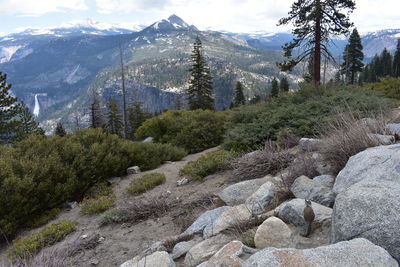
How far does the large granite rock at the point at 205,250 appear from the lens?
2982 millimetres

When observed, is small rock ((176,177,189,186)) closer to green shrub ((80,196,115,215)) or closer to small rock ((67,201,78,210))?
green shrub ((80,196,115,215))

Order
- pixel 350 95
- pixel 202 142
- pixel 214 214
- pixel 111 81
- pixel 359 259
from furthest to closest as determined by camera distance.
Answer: pixel 111 81, pixel 202 142, pixel 350 95, pixel 214 214, pixel 359 259

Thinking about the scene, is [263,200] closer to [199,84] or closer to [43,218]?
[43,218]

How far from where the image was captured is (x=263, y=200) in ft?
12.6

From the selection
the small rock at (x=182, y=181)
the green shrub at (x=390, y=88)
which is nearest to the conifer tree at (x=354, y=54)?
the green shrub at (x=390, y=88)

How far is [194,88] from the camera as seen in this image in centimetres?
3581

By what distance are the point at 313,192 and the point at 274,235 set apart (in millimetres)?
1094

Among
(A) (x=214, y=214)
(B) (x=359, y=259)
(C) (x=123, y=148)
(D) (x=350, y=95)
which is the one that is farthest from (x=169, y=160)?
(B) (x=359, y=259)

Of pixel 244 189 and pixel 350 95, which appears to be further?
pixel 350 95

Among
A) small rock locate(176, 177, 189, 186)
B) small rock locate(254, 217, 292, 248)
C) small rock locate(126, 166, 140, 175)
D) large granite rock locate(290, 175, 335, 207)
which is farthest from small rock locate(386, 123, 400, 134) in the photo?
small rock locate(126, 166, 140, 175)

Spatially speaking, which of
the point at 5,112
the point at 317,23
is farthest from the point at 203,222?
the point at 5,112

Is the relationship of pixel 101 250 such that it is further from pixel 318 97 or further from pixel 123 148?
pixel 318 97

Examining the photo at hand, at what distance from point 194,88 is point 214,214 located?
32.4 m

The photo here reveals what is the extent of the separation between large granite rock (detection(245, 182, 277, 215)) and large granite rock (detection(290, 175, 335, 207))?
0.98ft
